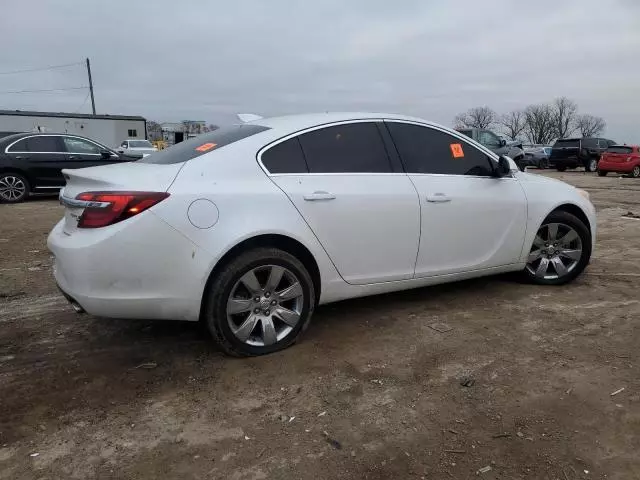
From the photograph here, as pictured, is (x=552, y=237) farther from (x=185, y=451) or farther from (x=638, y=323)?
A: (x=185, y=451)

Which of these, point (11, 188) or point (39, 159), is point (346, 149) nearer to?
point (39, 159)

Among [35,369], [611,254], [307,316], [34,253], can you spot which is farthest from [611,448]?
[34,253]

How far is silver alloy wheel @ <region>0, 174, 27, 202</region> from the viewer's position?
35.6 feet

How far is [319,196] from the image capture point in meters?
3.45

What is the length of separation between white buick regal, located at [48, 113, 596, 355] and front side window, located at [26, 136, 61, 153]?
8.76 meters

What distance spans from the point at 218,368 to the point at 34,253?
164 inches

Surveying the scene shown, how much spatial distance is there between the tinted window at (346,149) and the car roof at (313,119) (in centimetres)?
7

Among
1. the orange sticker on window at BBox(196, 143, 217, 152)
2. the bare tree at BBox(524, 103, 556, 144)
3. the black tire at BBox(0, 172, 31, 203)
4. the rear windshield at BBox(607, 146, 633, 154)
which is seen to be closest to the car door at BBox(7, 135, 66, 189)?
the black tire at BBox(0, 172, 31, 203)

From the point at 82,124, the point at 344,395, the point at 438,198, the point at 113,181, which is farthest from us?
the point at 82,124

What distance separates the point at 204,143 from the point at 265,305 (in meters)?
1.21

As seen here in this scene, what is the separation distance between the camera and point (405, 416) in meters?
2.71

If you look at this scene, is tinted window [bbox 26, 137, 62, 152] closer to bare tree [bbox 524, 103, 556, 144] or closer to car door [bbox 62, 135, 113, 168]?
car door [bbox 62, 135, 113, 168]

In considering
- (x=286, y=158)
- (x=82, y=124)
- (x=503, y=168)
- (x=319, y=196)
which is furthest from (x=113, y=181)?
(x=82, y=124)

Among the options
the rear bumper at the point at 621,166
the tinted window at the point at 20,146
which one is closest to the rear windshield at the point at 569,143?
the rear bumper at the point at 621,166
